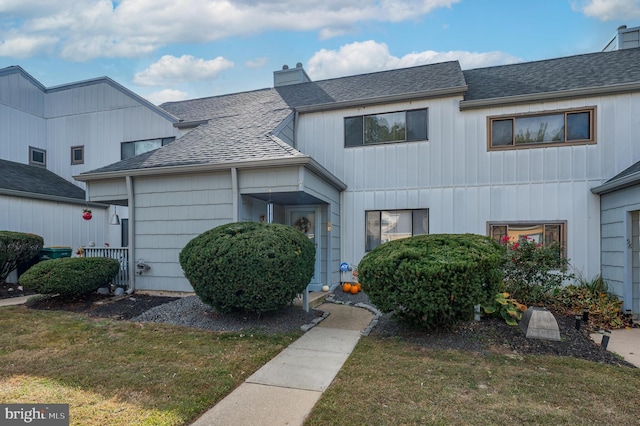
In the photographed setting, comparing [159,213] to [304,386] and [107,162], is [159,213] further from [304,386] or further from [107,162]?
[107,162]

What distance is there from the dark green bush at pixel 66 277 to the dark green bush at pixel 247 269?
297 cm

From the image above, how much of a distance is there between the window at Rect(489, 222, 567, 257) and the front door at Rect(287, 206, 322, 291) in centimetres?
425

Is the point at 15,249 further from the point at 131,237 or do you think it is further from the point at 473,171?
the point at 473,171

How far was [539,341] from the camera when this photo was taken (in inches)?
189

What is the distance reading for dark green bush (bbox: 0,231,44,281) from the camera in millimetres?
8555

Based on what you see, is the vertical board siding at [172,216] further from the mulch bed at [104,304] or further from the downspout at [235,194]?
the mulch bed at [104,304]

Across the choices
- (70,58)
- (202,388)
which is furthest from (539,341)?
(70,58)

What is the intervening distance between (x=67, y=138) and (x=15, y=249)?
257 inches

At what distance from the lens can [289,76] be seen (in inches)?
497

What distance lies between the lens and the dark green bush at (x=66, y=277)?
263 inches

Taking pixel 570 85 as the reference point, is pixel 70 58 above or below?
above

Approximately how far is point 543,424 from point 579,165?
6.95 metres

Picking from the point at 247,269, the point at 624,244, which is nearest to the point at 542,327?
the point at 624,244

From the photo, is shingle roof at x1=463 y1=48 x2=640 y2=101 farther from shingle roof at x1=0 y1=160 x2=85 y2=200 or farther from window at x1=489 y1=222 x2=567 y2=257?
shingle roof at x1=0 y1=160 x2=85 y2=200
